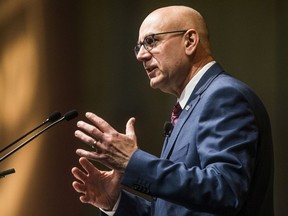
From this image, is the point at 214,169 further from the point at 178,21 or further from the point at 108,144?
the point at 178,21

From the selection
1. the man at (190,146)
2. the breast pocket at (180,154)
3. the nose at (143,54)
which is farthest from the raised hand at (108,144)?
the nose at (143,54)

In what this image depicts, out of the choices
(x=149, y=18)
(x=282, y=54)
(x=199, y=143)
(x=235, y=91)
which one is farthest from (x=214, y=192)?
(x=282, y=54)

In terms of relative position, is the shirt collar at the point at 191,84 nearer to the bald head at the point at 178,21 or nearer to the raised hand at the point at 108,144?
the bald head at the point at 178,21

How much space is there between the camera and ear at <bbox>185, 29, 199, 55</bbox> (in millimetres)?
1847

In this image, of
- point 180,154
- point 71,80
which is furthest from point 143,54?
point 71,80

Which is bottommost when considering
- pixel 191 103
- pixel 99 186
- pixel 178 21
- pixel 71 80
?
pixel 99 186

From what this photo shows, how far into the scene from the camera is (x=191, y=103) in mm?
1703

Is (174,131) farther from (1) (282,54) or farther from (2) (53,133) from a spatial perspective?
(2) (53,133)

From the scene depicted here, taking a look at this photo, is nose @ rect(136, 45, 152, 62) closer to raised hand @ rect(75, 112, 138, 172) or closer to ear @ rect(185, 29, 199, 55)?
ear @ rect(185, 29, 199, 55)

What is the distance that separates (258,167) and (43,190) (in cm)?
A: 195

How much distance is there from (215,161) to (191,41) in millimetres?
561

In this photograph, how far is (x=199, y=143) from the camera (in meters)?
1.54

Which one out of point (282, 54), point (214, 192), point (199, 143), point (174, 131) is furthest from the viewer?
point (282, 54)

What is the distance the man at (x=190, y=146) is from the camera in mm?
1421
